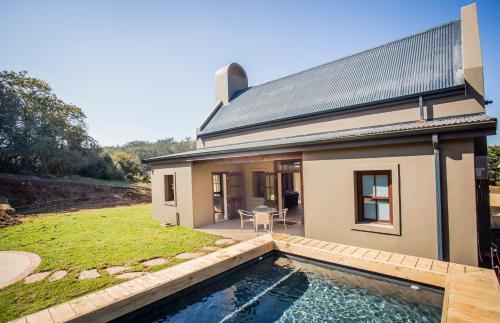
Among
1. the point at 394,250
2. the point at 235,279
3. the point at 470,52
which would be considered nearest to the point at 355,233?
the point at 394,250

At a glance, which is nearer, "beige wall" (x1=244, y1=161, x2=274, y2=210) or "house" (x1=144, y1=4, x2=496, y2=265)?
"house" (x1=144, y1=4, x2=496, y2=265)

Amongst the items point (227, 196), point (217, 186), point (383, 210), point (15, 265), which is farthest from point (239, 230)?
point (15, 265)

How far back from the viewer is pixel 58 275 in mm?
5664

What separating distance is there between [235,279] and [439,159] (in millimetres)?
5199

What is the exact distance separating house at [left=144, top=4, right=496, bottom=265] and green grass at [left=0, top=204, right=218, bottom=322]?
5.98 ft

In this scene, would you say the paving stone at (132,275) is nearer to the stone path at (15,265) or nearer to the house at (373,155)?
the stone path at (15,265)

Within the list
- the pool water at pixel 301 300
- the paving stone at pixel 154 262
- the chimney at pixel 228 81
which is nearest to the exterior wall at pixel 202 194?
the paving stone at pixel 154 262

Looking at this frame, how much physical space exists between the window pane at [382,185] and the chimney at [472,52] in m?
3.83

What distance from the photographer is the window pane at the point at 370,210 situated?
21.2 ft

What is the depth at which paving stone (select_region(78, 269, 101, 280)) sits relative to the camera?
549 centimetres

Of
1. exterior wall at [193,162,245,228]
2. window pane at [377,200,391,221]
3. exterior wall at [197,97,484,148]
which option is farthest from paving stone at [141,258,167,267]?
exterior wall at [197,97,484,148]

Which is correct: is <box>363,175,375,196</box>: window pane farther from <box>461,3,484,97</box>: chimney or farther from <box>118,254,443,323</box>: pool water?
<box>461,3,484,97</box>: chimney

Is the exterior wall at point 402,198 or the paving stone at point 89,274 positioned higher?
the exterior wall at point 402,198

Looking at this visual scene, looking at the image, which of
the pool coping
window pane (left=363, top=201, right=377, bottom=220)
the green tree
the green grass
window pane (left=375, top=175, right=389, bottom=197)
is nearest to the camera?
the pool coping
